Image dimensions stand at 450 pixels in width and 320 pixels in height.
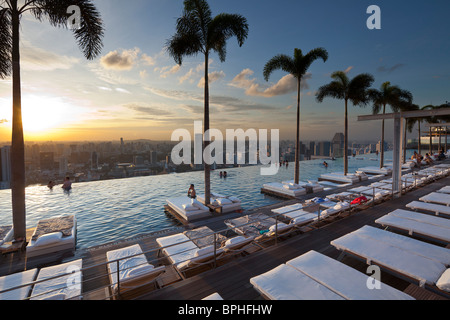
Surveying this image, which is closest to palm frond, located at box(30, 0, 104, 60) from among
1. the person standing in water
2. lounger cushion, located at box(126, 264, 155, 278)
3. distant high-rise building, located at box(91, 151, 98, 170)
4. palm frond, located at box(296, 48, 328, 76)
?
lounger cushion, located at box(126, 264, 155, 278)

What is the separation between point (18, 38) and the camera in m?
6.23

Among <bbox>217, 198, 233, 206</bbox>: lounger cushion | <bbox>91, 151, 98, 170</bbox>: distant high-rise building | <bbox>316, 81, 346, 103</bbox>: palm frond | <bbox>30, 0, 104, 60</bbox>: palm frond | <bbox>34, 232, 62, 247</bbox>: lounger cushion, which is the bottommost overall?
<bbox>34, 232, 62, 247</bbox>: lounger cushion

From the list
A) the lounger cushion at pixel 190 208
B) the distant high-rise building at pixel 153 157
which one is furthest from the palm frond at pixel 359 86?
the distant high-rise building at pixel 153 157

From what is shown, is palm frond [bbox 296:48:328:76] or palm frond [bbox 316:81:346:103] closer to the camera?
palm frond [bbox 296:48:328:76]

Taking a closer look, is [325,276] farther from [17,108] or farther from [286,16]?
[286,16]

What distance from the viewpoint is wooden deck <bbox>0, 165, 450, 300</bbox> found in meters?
3.52

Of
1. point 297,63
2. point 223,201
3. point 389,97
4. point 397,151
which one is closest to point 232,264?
point 223,201

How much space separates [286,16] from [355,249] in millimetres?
14397

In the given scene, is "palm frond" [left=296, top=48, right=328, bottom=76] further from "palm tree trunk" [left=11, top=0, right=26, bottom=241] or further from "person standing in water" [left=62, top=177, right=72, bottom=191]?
"person standing in water" [left=62, top=177, right=72, bottom=191]

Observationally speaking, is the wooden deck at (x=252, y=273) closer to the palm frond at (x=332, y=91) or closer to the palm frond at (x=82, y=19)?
the palm frond at (x=82, y=19)

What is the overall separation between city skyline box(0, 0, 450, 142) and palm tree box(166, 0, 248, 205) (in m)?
0.39

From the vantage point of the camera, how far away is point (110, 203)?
12141 millimetres

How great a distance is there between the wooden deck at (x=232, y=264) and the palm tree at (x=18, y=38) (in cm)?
203
